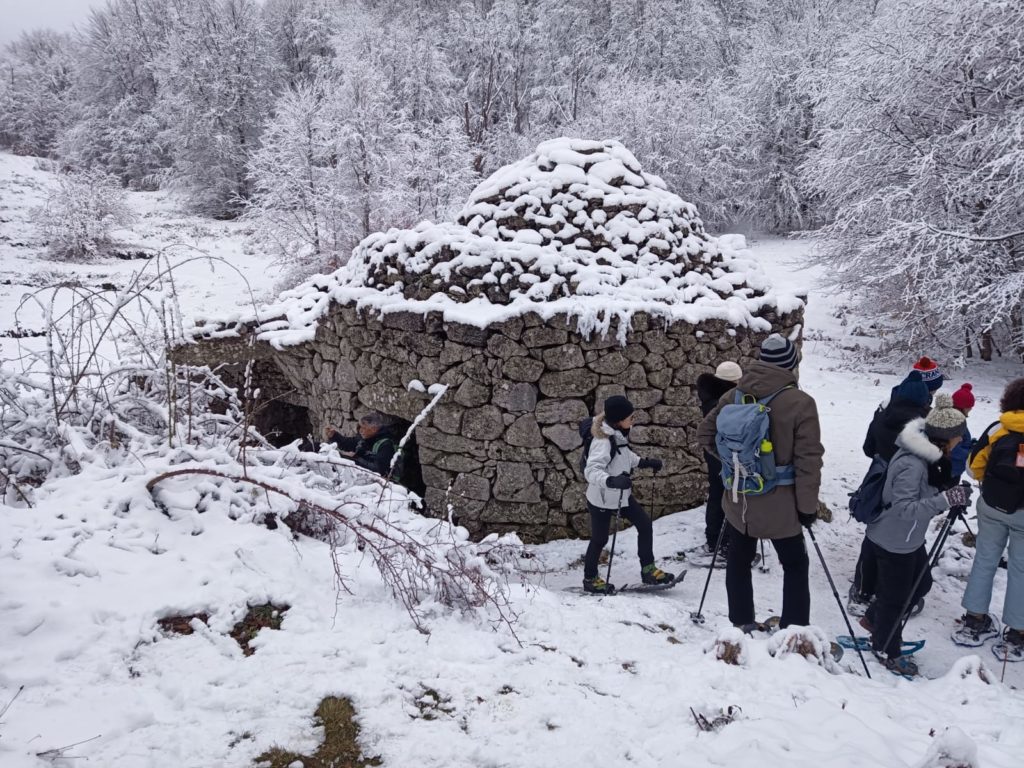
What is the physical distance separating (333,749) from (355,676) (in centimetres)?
32

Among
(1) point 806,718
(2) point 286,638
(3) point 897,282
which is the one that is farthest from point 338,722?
(3) point 897,282

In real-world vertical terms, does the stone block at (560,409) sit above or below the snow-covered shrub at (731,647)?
above

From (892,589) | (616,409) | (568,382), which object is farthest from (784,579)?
(568,382)

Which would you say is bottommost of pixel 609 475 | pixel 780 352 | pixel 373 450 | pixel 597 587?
pixel 597 587

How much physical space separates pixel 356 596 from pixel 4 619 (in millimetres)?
1135

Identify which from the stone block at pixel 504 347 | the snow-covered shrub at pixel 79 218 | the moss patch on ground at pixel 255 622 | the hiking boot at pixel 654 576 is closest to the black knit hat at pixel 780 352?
the hiking boot at pixel 654 576

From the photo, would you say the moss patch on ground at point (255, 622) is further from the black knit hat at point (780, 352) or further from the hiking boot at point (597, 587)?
the black knit hat at point (780, 352)

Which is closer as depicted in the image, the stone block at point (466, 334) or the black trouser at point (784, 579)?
the black trouser at point (784, 579)

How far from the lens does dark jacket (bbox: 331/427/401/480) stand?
4.60 metres

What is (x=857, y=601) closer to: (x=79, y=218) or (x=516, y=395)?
(x=516, y=395)

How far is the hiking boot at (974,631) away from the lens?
3510 mm

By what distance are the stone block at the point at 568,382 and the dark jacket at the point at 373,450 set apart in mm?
1455

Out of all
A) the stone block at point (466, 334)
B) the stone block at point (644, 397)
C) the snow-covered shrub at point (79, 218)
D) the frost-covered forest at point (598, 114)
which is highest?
the frost-covered forest at point (598, 114)

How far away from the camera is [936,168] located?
9328 millimetres
